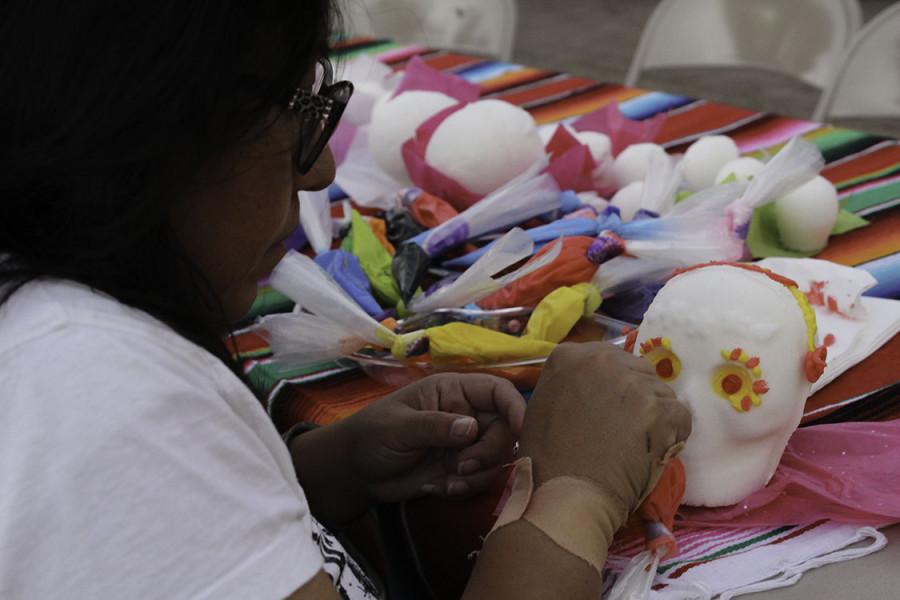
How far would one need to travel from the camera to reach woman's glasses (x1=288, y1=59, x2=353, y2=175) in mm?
633

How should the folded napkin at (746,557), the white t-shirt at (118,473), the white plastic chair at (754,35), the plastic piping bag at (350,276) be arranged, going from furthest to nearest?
the white plastic chair at (754,35), the plastic piping bag at (350,276), the folded napkin at (746,557), the white t-shirt at (118,473)

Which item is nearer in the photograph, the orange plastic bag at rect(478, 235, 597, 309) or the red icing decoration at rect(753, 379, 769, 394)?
the red icing decoration at rect(753, 379, 769, 394)

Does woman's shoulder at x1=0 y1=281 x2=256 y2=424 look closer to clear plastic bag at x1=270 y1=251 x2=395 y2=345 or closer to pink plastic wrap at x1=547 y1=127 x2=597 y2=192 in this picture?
clear plastic bag at x1=270 y1=251 x2=395 y2=345

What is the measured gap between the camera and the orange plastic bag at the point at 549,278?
3.43 ft

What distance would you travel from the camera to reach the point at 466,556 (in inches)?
33.7

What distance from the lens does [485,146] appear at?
1289mm

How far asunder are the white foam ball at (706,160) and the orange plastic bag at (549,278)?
37 centimetres

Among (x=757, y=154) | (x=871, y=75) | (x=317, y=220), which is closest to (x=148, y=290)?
(x=317, y=220)

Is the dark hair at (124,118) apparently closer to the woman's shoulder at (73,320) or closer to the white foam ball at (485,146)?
the woman's shoulder at (73,320)

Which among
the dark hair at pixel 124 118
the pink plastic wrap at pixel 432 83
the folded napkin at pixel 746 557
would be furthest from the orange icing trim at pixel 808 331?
the pink plastic wrap at pixel 432 83

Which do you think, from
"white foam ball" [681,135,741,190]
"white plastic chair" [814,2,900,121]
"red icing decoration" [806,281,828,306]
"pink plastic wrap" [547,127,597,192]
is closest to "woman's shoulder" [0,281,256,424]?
"red icing decoration" [806,281,828,306]

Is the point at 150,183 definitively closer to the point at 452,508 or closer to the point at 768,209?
the point at 452,508

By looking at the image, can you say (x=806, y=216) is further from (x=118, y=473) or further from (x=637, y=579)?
(x=118, y=473)

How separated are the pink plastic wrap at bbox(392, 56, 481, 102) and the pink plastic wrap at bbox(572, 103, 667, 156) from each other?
0.20m
